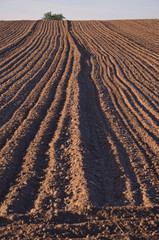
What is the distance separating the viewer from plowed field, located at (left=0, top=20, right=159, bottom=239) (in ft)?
11.2

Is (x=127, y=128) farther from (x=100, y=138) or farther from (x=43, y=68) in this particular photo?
(x=43, y=68)

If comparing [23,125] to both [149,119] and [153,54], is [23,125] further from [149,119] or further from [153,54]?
[153,54]

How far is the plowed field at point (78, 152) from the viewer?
11.2ft

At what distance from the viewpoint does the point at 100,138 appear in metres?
6.46

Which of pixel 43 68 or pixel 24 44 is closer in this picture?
pixel 43 68

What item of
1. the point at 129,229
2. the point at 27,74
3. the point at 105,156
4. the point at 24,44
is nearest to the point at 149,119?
the point at 105,156

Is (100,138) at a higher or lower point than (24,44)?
lower

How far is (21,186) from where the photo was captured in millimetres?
4309

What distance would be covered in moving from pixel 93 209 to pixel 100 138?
299 centimetres

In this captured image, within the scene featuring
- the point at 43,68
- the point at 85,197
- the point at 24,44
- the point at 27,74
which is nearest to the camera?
the point at 85,197

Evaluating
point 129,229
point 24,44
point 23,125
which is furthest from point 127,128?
point 24,44

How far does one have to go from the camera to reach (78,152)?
17.7 feet

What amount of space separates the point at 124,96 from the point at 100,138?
3.54 m

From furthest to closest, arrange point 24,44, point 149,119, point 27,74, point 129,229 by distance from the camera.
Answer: point 24,44 < point 27,74 < point 149,119 < point 129,229
